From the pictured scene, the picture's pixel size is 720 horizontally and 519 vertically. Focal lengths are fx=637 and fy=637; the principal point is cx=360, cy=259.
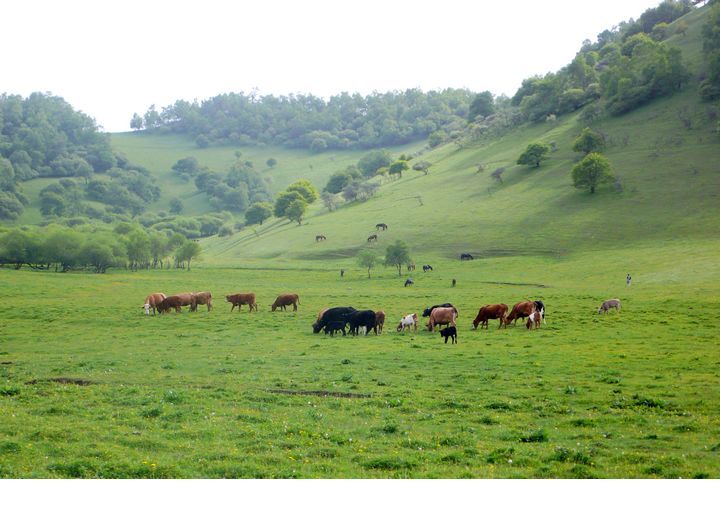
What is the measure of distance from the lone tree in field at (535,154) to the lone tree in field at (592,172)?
50.6 feet

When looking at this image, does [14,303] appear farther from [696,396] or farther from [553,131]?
[553,131]

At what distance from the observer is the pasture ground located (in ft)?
37.0

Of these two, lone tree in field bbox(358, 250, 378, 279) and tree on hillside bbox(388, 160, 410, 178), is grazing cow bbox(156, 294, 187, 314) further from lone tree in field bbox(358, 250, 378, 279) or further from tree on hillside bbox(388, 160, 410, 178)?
tree on hillside bbox(388, 160, 410, 178)

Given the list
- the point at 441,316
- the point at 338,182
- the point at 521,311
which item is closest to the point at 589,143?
the point at 338,182

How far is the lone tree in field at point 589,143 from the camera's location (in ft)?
299

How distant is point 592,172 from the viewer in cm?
8094

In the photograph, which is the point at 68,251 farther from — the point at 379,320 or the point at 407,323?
the point at 407,323

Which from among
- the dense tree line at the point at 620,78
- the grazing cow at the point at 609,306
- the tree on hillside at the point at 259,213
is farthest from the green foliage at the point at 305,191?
the grazing cow at the point at 609,306

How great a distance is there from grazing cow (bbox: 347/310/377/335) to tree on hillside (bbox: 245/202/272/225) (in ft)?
313

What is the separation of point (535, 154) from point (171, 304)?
233ft

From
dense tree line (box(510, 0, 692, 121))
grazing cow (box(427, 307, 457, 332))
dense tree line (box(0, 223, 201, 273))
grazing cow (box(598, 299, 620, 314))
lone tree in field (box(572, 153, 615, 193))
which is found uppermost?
dense tree line (box(510, 0, 692, 121))

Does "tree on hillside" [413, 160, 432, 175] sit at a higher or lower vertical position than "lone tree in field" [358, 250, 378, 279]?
higher

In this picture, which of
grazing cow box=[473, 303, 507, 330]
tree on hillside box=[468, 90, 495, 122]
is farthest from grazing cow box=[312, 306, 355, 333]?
tree on hillside box=[468, 90, 495, 122]

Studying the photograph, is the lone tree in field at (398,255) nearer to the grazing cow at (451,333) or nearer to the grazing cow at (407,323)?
the grazing cow at (407,323)
